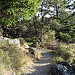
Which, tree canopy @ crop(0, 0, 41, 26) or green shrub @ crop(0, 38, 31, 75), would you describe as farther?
tree canopy @ crop(0, 0, 41, 26)

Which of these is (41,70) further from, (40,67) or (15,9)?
(15,9)

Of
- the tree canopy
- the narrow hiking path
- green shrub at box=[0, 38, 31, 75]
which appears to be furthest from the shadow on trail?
the tree canopy

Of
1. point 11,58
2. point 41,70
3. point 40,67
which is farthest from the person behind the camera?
point 40,67

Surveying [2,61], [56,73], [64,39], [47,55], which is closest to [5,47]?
[2,61]

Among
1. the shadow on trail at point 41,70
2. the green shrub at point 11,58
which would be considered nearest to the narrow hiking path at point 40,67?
the shadow on trail at point 41,70

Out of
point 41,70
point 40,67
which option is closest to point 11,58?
point 41,70

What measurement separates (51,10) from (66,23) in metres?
8.20

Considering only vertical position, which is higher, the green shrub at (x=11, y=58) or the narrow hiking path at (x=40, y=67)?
the green shrub at (x=11, y=58)

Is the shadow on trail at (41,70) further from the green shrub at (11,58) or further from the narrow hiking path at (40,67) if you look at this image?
the green shrub at (11,58)

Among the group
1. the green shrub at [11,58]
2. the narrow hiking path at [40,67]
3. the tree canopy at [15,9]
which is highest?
the tree canopy at [15,9]

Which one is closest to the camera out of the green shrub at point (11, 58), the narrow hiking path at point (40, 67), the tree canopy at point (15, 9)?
the green shrub at point (11, 58)

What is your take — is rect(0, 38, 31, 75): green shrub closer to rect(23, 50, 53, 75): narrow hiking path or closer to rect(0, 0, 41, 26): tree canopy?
rect(23, 50, 53, 75): narrow hiking path

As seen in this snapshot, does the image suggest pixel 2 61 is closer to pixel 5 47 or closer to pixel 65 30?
pixel 5 47

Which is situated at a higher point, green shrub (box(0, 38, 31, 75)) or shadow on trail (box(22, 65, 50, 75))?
green shrub (box(0, 38, 31, 75))
